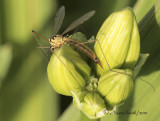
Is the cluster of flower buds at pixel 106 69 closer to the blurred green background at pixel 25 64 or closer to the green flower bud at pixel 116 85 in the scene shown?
the green flower bud at pixel 116 85

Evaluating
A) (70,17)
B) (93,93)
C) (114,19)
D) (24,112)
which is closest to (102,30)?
(114,19)

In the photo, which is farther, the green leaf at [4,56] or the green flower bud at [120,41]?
the green leaf at [4,56]

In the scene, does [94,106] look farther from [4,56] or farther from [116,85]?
[4,56]

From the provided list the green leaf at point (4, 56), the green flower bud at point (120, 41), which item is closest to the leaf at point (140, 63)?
the green flower bud at point (120, 41)

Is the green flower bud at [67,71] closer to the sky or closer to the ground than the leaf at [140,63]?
closer to the sky

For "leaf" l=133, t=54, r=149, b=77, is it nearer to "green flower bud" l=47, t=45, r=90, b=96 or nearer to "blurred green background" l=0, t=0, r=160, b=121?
→ "green flower bud" l=47, t=45, r=90, b=96

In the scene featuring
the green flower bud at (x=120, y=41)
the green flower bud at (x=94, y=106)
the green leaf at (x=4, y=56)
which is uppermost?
the green leaf at (x=4, y=56)

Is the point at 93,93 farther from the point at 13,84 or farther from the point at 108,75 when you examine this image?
the point at 13,84

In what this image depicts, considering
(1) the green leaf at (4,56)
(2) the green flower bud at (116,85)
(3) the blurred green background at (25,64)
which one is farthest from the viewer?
(3) the blurred green background at (25,64)

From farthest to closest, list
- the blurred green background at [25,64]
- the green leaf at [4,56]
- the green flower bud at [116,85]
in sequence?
the blurred green background at [25,64], the green leaf at [4,56], the green flower bud at [116,85]
